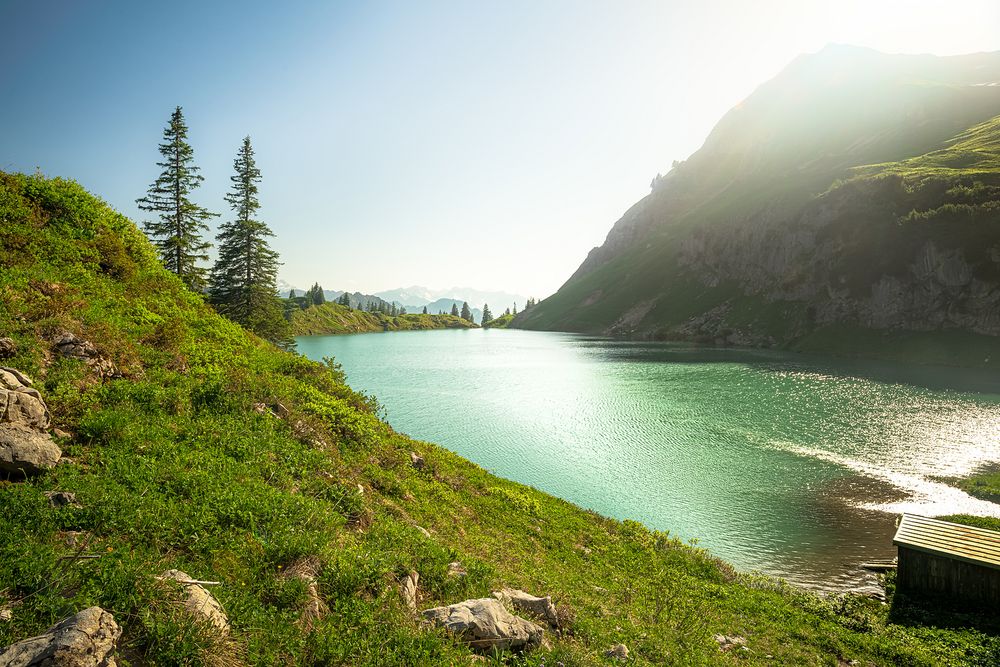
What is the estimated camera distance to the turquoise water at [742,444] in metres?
23.5

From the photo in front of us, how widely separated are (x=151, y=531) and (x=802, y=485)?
114ft

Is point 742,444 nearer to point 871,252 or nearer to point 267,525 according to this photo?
point 267,525

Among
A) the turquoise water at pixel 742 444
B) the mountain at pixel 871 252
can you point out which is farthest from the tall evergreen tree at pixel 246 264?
the mountain at pixel 871 252

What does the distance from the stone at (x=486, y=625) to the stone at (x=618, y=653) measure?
1.77m

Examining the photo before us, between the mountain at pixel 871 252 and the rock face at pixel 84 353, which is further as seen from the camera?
the mountain at pixel 871 252

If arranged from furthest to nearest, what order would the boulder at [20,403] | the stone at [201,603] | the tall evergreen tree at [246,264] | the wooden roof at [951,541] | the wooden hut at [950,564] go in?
the tall evergreen tree at [246,264] < the wooden roof at [951,541] < the wooden hut at [950,564] < the boulder at [20,403] < the stone at [201,603]

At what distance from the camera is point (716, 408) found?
50000 mm

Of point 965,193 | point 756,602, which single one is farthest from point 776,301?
point 756,602

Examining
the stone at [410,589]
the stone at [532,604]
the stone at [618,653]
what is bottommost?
the stone at [618,653]

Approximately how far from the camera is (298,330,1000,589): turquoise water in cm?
2352

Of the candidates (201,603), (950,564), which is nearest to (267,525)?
(201,603)

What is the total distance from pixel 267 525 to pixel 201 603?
2795 mm

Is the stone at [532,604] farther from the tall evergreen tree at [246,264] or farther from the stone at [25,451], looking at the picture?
the tall evergreen tree at [246,264]

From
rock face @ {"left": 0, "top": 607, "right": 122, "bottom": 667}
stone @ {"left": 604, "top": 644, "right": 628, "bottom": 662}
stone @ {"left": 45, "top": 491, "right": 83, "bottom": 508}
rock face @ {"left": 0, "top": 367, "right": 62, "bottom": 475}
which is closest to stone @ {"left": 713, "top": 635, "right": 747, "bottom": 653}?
stone @ {"left": 604, "top": 644, "right": 628, "bottom": 662}
